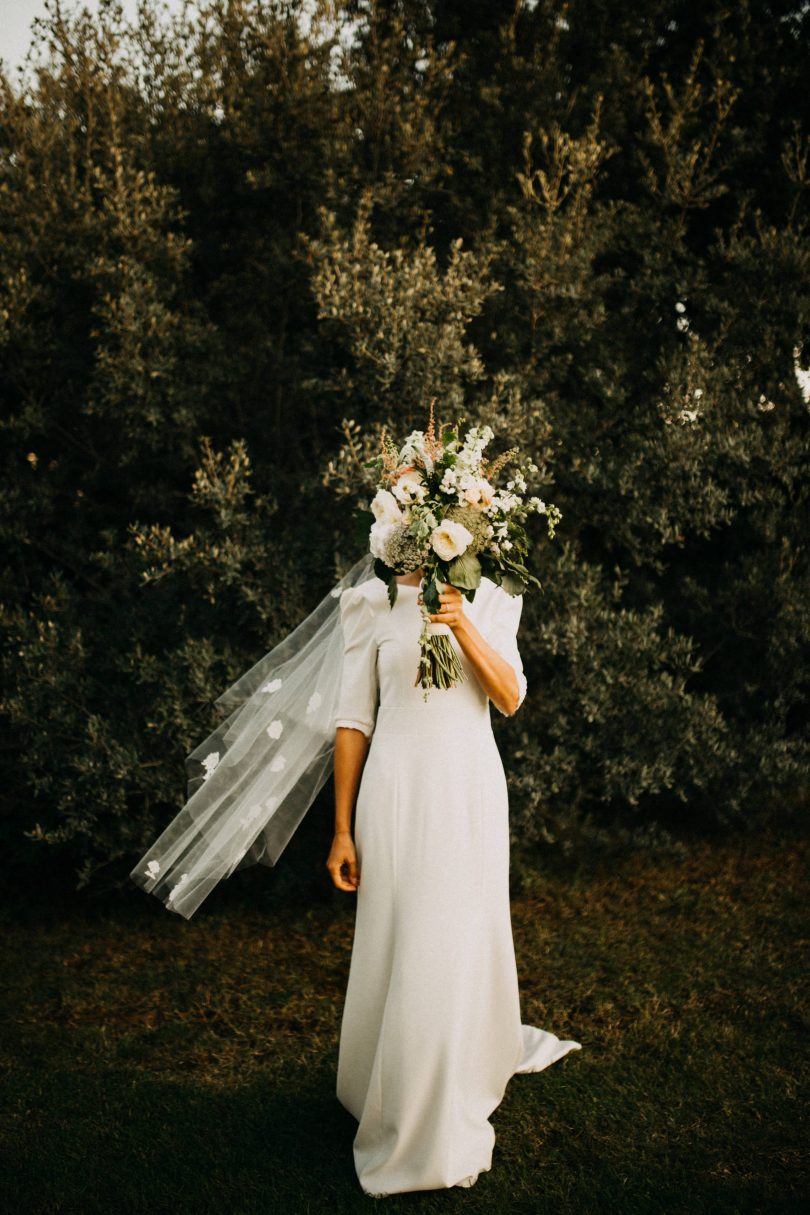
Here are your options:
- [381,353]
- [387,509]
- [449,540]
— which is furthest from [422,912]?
[381,353]

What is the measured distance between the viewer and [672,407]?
6586 mm

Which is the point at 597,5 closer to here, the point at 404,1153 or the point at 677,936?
the point at 677,936

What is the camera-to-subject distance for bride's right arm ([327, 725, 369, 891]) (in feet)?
12.3

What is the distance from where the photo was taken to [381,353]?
611 centimetres

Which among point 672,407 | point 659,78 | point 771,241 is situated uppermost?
point 659,78

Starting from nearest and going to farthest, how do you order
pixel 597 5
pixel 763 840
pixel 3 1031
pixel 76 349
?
pixel 3 1031
pixel 76 349
pixel 597 5
pixel 763 840

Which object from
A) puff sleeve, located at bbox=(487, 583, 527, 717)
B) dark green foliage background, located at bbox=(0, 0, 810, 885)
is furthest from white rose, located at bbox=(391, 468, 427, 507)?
dark green foliage background, located at bbox=(0, 0, 810, 885)

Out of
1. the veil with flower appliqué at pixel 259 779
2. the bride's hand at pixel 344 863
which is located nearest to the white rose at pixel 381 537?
the veil with flower appliqué at pixel 259 779

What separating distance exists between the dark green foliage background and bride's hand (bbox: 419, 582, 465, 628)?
2.57 meters

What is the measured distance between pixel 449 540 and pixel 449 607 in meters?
0.27

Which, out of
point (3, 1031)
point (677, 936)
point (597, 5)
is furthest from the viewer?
point (597, 5)

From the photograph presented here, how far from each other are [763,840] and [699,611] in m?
2.18

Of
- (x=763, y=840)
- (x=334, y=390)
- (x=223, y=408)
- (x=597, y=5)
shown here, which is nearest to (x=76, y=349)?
(x=223, y=408)

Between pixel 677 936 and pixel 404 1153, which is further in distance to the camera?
pixel 677 936
